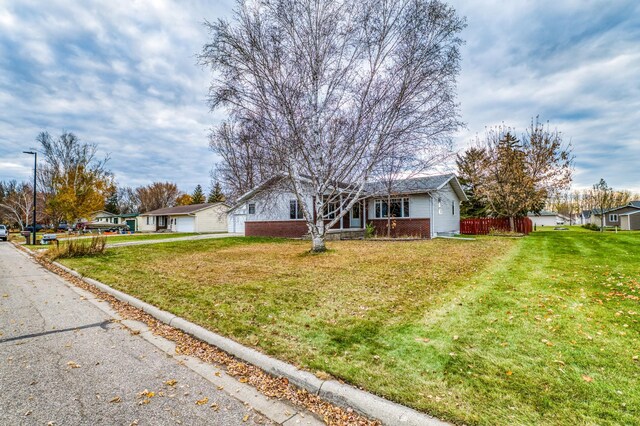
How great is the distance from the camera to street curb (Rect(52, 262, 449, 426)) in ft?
7.70

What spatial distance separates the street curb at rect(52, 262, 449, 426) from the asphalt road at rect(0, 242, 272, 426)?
21.5 inches

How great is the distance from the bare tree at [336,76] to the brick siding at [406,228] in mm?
9499

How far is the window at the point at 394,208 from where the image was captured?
2039 centimetres

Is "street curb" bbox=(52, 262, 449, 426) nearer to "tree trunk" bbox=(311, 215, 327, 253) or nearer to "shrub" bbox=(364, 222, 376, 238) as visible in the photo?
"tree trunk" bbox=(311, 215, 327, 253)

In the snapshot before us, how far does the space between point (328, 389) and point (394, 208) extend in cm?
1912

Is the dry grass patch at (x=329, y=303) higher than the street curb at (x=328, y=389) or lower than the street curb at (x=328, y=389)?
higher

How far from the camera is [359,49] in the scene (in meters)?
10.8

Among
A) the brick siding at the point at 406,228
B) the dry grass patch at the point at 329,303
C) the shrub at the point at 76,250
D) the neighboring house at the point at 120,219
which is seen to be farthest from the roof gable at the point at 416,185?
the neighboring house at the point at 120,219

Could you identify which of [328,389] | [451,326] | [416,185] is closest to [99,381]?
[328,389]

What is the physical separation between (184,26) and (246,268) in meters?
8.77

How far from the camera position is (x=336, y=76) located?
1105 cm

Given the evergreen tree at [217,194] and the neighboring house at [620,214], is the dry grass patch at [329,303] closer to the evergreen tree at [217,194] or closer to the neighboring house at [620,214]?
the evergreen tree at [217,194]

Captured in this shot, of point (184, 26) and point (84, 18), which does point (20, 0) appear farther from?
point (184, 26)

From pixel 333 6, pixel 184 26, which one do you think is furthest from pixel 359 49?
pixel 184 26
